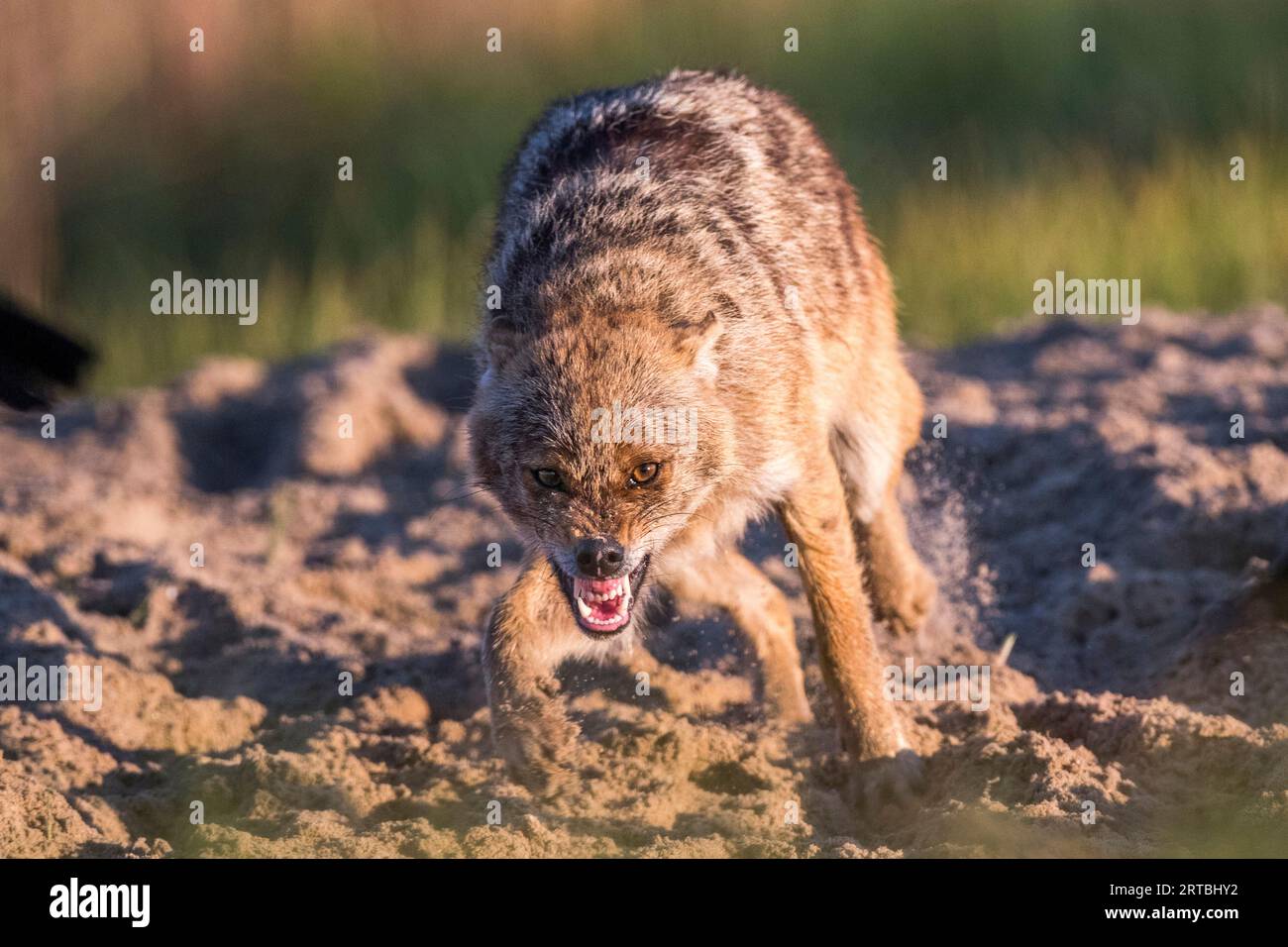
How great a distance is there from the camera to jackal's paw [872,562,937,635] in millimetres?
7461

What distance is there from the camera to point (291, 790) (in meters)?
6.15

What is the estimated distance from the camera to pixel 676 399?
19.6ft

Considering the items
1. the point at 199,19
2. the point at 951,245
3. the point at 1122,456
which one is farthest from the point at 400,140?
the point at 1122,456

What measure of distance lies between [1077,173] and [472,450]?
9.14m

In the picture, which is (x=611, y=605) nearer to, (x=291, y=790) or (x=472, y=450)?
(x=472, y=450)

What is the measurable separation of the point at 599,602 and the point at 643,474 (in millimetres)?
489

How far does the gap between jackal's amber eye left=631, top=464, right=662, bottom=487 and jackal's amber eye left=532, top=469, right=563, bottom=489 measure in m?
0.25

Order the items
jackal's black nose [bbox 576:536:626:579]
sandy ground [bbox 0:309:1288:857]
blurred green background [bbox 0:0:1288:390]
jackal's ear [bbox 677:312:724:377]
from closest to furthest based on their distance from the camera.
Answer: jackal's black nose [bbox 576:536:626:579] < sandy ground [bbox 0:309:1288:857] < jackal's ear [bbox 677:312:724:377] < blurred green background [bbox 0:0:1288:390]

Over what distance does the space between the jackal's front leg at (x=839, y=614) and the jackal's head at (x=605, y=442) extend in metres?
0.43

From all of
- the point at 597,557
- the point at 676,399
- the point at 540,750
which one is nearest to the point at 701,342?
the point at 676,399

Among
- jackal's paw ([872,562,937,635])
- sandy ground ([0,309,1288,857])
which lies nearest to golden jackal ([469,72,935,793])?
jackal's paw ([872,562,937,635])

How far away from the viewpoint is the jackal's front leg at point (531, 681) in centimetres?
616

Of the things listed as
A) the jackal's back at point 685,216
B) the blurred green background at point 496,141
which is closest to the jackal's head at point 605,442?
the jackal's back at point 685,216

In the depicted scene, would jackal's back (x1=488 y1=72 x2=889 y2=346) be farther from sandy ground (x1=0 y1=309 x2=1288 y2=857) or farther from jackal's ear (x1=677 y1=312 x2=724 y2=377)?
sandy ground (x1=0 y1=309 x2=1288 y2=857)
